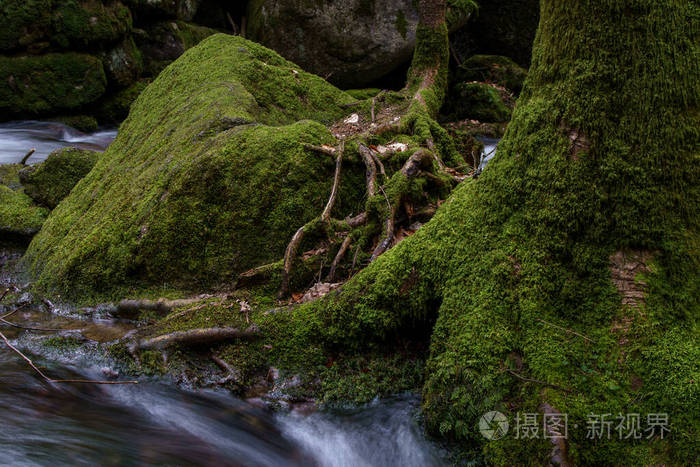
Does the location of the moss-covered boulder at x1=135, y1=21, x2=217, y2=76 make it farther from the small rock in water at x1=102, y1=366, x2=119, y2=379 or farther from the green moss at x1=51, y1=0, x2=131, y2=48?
the small rock in water at x1=102, y1=366, x2=119, y2=379

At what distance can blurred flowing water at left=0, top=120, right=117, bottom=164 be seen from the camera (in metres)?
11.2

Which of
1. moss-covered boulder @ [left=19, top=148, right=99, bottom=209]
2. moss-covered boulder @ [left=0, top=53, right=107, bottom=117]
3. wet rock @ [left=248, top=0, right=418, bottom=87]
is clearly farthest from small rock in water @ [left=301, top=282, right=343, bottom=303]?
moss-covered boulder @ [left=0, top=53, right=107, bottom=117]

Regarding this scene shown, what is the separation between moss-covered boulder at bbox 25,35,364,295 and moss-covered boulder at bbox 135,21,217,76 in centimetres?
1031

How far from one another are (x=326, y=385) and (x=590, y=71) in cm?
273

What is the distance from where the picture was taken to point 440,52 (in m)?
9.62

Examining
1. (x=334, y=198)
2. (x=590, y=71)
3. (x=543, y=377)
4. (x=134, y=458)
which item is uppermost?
(x=590, y=71)

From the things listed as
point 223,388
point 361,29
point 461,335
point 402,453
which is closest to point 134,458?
point 223,388

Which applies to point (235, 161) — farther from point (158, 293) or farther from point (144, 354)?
point (144, 354)

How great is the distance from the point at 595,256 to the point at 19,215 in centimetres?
770

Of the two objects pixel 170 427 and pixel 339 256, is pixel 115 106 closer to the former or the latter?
pixel 339 256

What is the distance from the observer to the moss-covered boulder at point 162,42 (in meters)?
15.6

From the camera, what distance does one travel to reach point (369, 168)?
5246 mm

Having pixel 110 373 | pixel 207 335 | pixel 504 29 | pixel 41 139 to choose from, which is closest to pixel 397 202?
pixel 207 335

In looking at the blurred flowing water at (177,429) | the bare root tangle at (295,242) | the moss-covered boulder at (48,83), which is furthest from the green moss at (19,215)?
the moss-covered boulder at (48,83)
